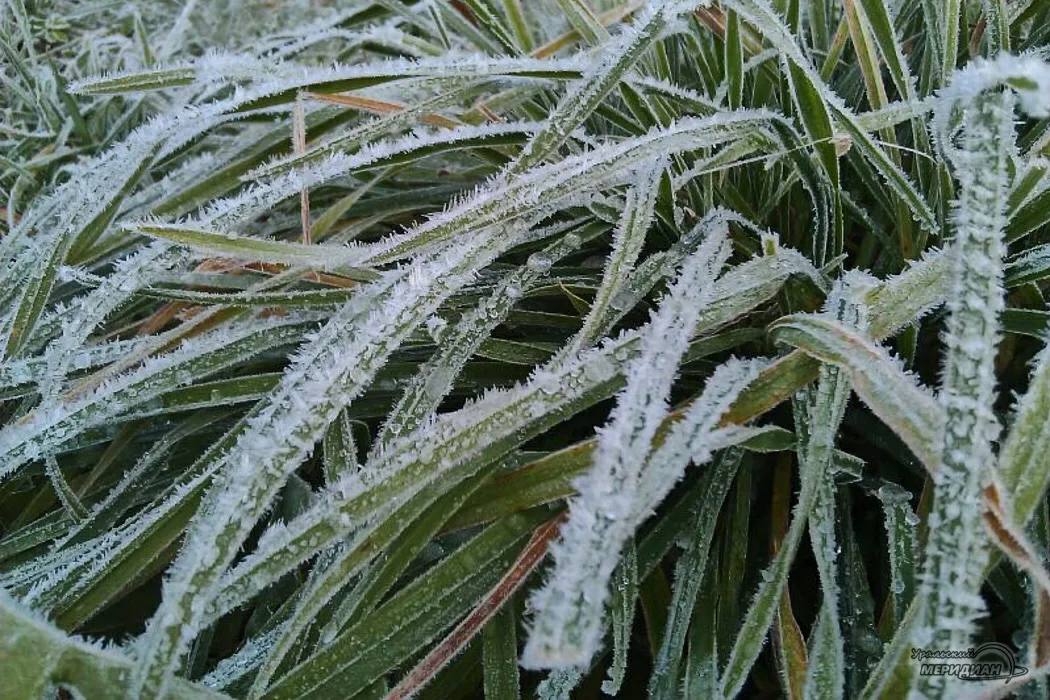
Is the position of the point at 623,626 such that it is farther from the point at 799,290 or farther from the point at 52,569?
the point at 52,569

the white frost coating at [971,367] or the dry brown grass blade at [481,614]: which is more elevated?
the white frost coating at [971,367]

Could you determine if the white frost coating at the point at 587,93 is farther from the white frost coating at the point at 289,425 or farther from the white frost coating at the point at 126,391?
the white frost coating at the point at 126,391

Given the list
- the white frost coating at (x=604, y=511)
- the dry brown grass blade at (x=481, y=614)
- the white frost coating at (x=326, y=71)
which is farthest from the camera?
the white frost coating at (x=326, y=71)

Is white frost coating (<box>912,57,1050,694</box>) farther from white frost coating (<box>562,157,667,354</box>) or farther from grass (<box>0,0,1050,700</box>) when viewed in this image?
white frost coating (<box>562,157,667,354</box>)

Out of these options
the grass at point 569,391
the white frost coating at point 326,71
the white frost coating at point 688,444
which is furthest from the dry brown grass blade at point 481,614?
the white frost coating at point 326,71

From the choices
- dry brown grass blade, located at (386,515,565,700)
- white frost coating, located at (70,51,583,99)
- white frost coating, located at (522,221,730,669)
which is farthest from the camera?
white frost coating, located at (70,51,583,99)

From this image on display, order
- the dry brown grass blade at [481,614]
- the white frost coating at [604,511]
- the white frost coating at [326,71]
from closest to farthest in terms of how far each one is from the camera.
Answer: the white frost coating at [604,511] < the dry brown grass blade at [481,614] < the white frost coating at [326,71]

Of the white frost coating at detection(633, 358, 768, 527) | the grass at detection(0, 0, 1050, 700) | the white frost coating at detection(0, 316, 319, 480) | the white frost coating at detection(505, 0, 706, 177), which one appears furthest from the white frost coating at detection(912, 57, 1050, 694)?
the white frost coating at detection(0, 316, 319, 480)

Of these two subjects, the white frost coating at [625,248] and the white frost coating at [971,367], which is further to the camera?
the white frost coating at [625,248]
